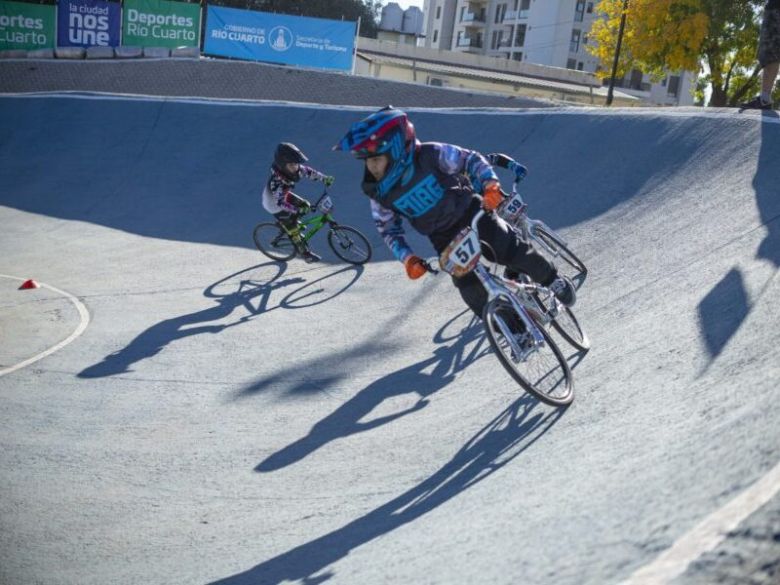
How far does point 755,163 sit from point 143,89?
21.2m

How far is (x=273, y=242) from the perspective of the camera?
12.8 metres

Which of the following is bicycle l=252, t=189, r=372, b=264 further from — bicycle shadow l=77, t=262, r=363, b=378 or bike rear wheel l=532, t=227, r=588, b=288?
bike rear wheel l=532, t=227, r=588, b=288

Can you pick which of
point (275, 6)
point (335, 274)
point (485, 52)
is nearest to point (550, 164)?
point (335, 274)

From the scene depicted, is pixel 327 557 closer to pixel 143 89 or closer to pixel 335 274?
pixel 335 274

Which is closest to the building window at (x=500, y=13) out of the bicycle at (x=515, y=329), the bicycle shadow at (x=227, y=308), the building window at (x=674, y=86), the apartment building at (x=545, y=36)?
the apartment building at (x=545, y=36)

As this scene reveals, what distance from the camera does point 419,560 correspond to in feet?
11.5

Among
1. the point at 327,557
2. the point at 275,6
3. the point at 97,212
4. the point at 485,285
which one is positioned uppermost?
the point at 275,6

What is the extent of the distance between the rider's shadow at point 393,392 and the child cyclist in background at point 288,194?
4655 mm

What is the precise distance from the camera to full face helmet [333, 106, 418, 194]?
5.59m

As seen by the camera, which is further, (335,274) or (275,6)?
(275,6)

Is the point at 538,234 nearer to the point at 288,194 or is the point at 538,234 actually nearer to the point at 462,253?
the point at 462,253

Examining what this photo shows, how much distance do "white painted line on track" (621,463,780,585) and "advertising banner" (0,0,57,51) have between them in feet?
94.4

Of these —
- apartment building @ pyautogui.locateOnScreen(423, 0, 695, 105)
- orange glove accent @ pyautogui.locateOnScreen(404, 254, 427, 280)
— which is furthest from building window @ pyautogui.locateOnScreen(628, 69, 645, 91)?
orange glove accent @ pyautogui.locateOnScreen(404, 254, 427, 280)

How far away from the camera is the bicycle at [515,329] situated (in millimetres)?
5457
